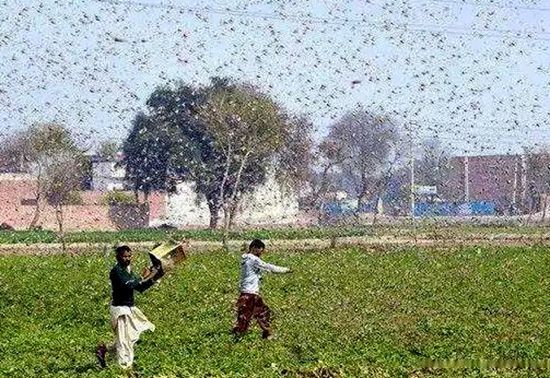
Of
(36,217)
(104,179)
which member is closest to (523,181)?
(104,179)

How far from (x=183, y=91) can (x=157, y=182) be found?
792cm

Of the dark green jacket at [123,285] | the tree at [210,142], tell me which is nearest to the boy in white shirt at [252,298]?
the dark green jacket at [123,285]

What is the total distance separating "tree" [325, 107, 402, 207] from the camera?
114 meters

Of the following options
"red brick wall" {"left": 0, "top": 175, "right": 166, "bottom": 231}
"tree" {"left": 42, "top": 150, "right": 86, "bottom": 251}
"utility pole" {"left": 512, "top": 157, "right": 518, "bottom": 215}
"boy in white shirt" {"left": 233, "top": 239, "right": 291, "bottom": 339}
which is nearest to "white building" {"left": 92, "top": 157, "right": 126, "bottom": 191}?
"red brick wall" {"left": 0, "top": 175, "right": 166, "bottom": 231}

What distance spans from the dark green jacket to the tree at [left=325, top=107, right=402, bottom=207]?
306ft

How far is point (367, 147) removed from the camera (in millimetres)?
123688

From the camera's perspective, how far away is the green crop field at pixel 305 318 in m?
17.4

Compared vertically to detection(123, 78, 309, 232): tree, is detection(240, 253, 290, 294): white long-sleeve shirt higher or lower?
lower

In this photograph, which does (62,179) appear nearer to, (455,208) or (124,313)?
(455,208)

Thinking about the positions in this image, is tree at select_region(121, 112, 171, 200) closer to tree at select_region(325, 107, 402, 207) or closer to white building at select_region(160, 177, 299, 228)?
white building at select_region(160, 177, 299, 228)

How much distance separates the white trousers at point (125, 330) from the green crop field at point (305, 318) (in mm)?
332

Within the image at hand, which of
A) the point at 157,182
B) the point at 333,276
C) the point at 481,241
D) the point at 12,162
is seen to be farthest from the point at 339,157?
the point at 333,276

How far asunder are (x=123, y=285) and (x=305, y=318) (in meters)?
7.81

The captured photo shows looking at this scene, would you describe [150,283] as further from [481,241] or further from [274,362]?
[481,241]
